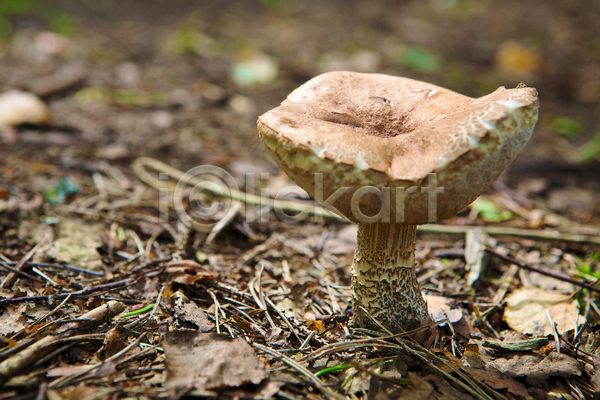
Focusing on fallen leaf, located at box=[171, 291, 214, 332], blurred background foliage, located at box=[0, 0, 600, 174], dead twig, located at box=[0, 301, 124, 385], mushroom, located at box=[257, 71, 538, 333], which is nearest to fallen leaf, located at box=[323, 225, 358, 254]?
mushroom, located at box=[257, 71, 538, 333]

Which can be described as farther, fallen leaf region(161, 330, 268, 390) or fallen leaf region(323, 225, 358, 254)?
fallen leaf region(323, 225, 358, 254)

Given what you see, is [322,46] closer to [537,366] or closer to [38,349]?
[537,366]

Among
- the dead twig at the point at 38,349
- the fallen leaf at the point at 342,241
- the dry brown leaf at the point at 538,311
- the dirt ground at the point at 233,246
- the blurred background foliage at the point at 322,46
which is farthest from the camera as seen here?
the blurred background foliage at the point at 322,46

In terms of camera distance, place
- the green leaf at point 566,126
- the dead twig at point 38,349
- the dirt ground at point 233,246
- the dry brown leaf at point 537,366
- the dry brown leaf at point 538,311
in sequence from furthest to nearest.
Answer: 1. the green leaf at point 566,126
2. the dry brown leaf at point 538,311
3. the dry brown leaf at point 537,366
4. the dirt ground at point 233,246
5. the dead twig at point 38,349

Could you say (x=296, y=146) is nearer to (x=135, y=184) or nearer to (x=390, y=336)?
(x=390, y=336)

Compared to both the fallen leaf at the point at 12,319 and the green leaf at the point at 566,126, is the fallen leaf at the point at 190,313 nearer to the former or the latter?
the fallen leaf at the point at 12,319

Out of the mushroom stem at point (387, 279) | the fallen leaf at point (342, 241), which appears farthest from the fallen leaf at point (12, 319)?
the fallen leaf at point (342, 241)

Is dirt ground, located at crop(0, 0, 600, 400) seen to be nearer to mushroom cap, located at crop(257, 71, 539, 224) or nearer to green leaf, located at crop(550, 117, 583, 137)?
green leaf, located at crop(550, 117, 583, 137)
